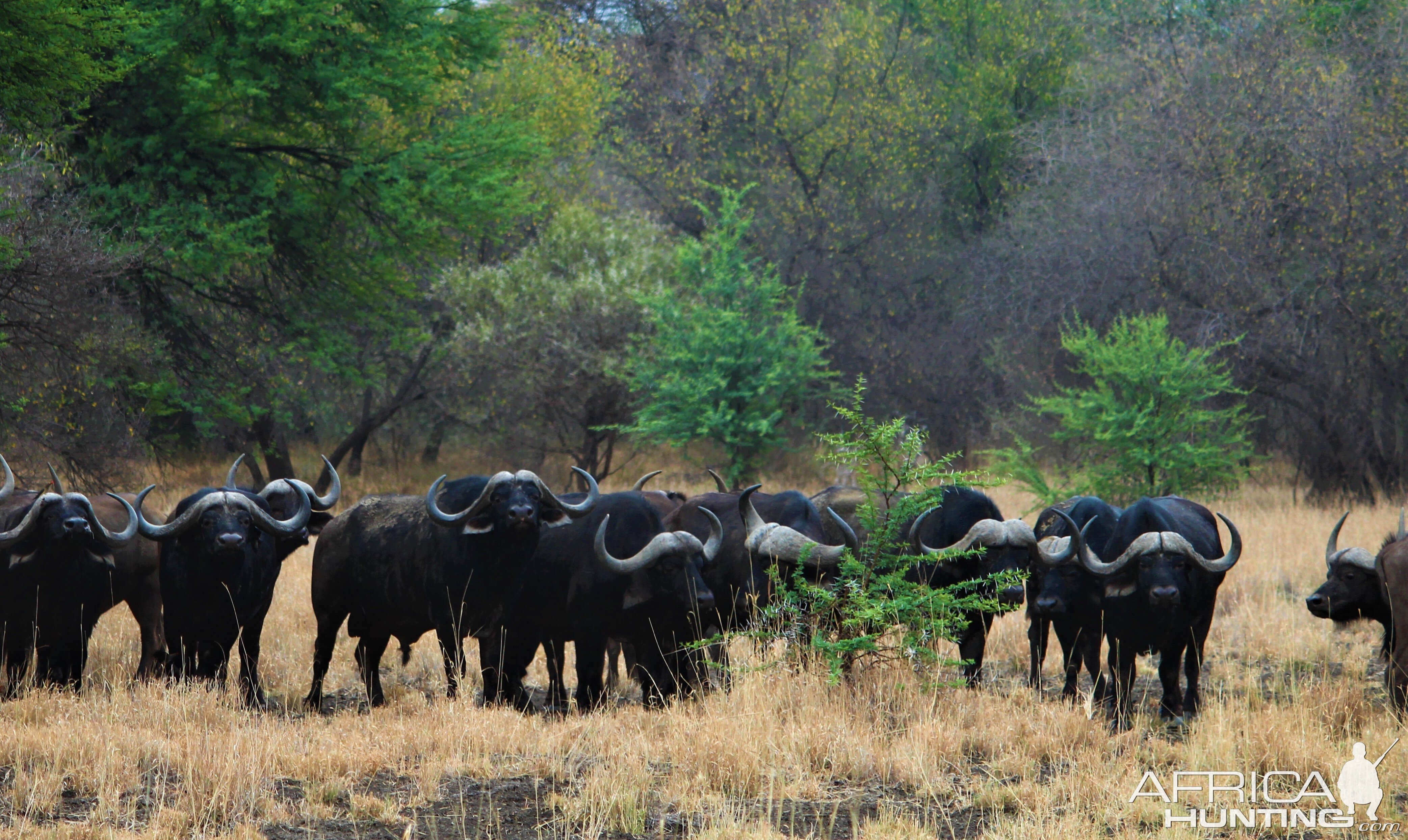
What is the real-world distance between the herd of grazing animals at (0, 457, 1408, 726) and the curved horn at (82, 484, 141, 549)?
23 millimetres

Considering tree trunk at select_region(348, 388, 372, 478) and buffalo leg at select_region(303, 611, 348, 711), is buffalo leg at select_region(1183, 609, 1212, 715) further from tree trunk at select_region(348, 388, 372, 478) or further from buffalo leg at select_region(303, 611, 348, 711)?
tree trunk at select_region(348, 388, 372, 478)

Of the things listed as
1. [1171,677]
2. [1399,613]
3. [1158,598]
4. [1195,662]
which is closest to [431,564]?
[1158,598]

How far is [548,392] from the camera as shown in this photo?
24891 millimetres

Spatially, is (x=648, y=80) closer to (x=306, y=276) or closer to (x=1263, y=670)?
(x=306, y=276)

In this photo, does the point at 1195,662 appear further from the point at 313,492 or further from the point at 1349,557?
the point at 313,492

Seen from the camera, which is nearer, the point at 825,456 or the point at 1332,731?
the point at 1332,731

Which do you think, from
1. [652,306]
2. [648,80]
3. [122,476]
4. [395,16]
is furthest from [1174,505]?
[648,80]

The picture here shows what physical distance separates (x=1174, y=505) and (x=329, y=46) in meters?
13.7

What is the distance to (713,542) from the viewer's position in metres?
8.87

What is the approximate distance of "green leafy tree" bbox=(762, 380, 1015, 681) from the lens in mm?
7906

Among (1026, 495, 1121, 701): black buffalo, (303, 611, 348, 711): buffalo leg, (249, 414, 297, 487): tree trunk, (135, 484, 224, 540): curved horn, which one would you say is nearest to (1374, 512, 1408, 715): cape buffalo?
(1026, 495, 1121, 701): black buffalo

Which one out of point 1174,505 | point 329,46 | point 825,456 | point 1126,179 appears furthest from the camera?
point 1126,179

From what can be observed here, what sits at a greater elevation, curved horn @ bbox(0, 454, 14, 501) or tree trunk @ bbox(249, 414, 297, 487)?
tree trunk @ bbox(249, 414, 297, 487)

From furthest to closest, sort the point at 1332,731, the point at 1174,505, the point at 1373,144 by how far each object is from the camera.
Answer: the point at 1373,144
the point at 1174,505
the point at 1332,731
